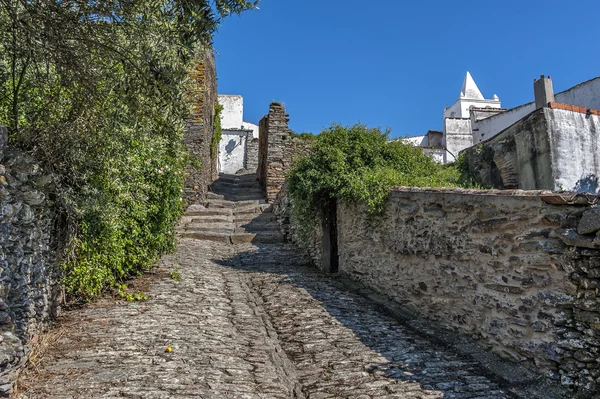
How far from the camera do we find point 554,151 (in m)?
10.8

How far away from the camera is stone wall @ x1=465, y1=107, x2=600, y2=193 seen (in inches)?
426

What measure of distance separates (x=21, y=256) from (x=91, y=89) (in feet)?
6.79

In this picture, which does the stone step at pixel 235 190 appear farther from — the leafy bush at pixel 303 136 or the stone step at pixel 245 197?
the leafy bush at pixel 303 136

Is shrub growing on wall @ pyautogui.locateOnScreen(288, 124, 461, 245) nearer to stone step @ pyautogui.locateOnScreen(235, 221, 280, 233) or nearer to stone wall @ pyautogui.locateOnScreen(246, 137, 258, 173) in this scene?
stone step @ pyautogui.locateOnScreen(235, 221, 280, 233)

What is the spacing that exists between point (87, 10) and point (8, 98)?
1.39 m

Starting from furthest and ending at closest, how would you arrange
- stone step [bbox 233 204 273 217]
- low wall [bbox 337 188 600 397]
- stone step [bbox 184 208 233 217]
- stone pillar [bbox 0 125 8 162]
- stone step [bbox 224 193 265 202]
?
1. stone step [bbox 224 193 265 202]
2. stone step [bbox 233 204 273 217]
3. stone step [bbox 184 208 233 217]
4. low wall [bbox 337 188 600 397]
5. stone pillar [bbox 0 125 8 162]

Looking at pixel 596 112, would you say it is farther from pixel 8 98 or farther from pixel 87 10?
pixel 8 98

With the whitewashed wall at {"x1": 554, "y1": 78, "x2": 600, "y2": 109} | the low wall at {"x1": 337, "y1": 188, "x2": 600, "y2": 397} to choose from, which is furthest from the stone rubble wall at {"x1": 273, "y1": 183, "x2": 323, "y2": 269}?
the whitewashed wall at {"x1": 554, "y1": 78, "x2": 600, "y2": 109}

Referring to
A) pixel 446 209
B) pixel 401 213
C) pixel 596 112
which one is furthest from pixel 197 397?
pixel 596 112

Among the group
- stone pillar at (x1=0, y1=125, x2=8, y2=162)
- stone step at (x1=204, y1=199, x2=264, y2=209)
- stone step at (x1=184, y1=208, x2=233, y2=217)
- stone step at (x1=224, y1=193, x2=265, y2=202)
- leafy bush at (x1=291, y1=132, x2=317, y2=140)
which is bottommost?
stone step at (x1=184, y1=208, x2=233, y2=217)

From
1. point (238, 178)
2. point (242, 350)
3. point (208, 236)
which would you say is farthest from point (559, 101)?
point (242, 350)

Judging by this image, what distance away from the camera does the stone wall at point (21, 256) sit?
4.07 metres

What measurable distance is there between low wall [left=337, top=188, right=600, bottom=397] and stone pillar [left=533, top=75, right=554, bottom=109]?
326 inches

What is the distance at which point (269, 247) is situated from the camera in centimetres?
1264
